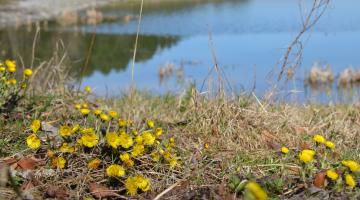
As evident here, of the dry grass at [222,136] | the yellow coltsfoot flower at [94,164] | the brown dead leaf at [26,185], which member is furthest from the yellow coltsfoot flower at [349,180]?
the brown dead leaf at [26,185]

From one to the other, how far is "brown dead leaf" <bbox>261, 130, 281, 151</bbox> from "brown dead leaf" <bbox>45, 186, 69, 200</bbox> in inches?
53.5

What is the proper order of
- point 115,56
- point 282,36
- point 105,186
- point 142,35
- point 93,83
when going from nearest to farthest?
1. point 105,186
2. point 93,83
3. point 282,36
4. point 115,56
5. point 142,35

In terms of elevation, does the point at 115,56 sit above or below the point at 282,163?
below

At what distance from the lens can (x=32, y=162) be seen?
9.05ft

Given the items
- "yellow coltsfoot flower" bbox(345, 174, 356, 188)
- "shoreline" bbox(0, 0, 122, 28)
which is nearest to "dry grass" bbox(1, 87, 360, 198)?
"yellow coltsfoot flower" bbox(345, 174, 356, 188)

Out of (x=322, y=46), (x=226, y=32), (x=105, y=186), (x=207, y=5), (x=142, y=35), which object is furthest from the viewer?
(x=207, y=5)

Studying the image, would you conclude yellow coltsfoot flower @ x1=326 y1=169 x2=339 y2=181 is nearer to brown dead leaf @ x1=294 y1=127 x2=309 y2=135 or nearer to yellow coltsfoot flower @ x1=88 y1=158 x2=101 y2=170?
yellow coltsfoot flower @ x1=88 y1=158 x2=101 y2=170

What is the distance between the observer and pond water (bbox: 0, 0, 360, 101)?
11539 mm

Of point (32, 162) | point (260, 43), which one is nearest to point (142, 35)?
point (260, 43)

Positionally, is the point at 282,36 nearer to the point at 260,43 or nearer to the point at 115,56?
the point at 260,43

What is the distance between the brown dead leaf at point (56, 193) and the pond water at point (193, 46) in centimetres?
478

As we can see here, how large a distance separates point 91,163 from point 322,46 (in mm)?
12362

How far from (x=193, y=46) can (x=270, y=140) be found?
13041 mm

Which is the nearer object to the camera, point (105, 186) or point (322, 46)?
point (105, 186)
